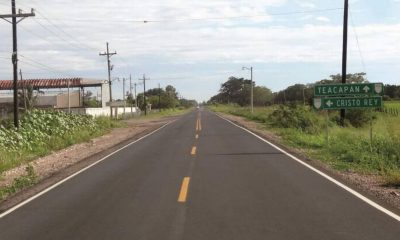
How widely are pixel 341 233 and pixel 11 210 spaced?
235 inches

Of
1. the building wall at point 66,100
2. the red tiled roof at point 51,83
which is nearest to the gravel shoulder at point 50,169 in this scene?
the red tiled roof at point 51,83

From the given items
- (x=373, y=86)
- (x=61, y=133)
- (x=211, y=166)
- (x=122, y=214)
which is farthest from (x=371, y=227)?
(x=61, y=133)

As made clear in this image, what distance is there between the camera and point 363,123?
120 feet

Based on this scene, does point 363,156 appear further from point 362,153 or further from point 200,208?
point 200,208

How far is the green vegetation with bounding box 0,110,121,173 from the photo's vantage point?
20.4 meters

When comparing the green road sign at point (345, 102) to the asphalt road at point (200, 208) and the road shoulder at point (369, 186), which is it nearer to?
the road shoulder at point (369, 186)

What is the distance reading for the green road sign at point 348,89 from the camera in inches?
843

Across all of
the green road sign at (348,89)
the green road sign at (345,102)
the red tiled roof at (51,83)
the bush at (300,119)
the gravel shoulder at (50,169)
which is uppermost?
the red tiled roof at (51,83)

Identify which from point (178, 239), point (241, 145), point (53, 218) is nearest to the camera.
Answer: point (178, 239)

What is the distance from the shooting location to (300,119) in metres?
37.8

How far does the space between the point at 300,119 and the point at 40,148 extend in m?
20.1

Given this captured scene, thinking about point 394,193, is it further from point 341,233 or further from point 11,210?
point 11,210

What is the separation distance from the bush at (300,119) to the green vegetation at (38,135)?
13.6 metres

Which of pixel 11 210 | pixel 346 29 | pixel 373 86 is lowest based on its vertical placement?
pixel 11 210
